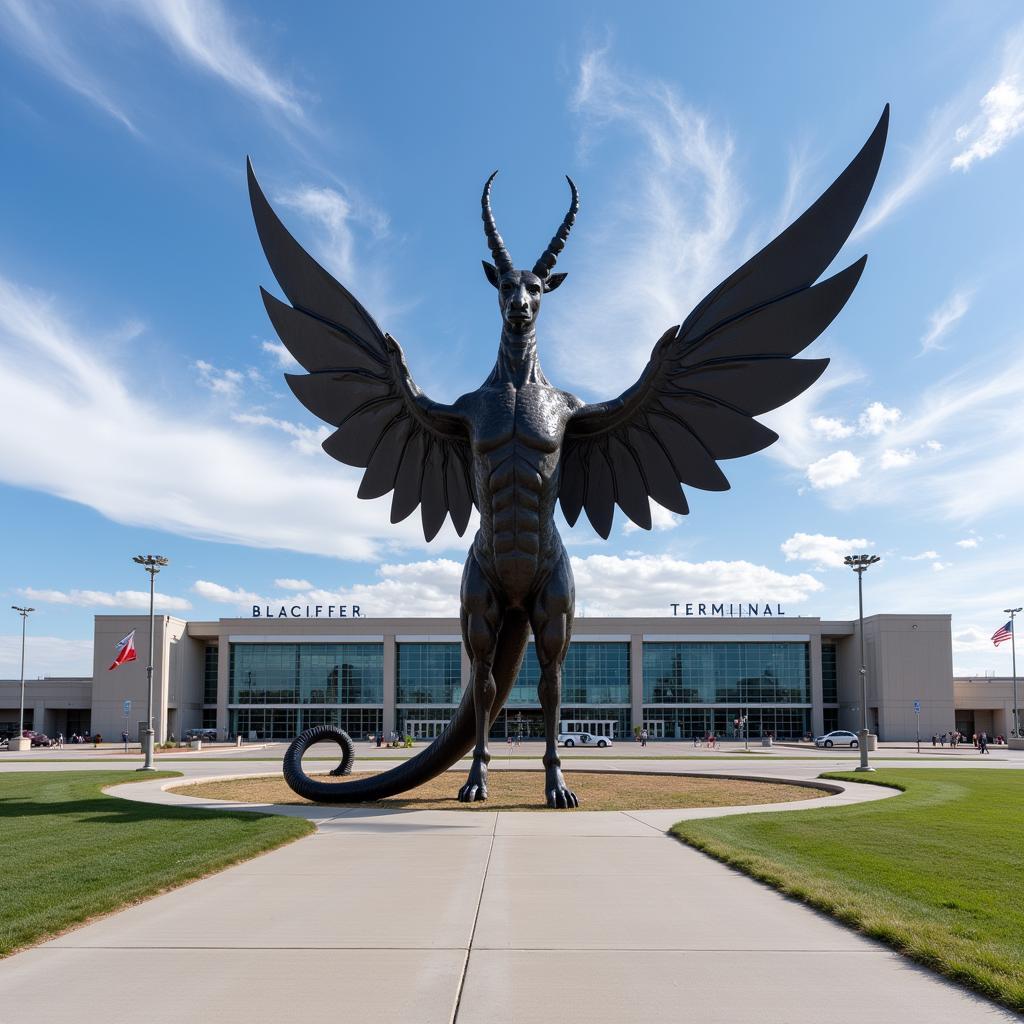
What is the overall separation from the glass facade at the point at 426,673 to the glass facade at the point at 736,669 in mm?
12902

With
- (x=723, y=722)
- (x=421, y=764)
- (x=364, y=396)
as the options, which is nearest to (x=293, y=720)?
(x=723, y=722)

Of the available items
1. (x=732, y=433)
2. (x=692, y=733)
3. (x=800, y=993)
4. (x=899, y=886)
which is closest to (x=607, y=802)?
(x=732, y=433)

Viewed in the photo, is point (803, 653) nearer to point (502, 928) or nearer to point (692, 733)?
point (692, 733)

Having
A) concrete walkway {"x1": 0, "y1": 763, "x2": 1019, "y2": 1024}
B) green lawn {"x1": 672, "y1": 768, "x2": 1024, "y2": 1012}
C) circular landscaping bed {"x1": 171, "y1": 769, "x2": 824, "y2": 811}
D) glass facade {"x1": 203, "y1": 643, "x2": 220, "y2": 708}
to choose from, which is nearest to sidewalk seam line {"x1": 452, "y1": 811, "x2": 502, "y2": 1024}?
concrete walkway {"x1": 0, "y1": 763, "x2": 1019, "y2": 1024}

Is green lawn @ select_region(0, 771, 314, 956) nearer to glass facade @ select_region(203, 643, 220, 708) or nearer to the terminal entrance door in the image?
the terminal entrance door

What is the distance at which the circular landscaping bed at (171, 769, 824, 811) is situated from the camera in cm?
1352

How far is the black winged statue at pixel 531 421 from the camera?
11602 mm

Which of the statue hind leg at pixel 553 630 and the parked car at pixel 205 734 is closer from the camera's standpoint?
the statue hind leg at pixel 553 630

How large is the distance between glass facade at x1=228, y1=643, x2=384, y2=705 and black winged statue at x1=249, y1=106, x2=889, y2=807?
165 ft

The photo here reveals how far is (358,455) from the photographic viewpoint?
13828mm

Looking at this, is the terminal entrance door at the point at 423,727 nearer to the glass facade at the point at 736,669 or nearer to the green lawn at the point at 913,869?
the glass facade at the point at 736,669

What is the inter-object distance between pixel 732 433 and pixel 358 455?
5.25m

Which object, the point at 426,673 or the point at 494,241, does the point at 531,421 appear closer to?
the point at 494,241

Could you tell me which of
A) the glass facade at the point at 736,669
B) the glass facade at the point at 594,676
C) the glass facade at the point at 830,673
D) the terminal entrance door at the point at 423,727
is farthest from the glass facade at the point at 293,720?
the glass facade at the point at 830,673
